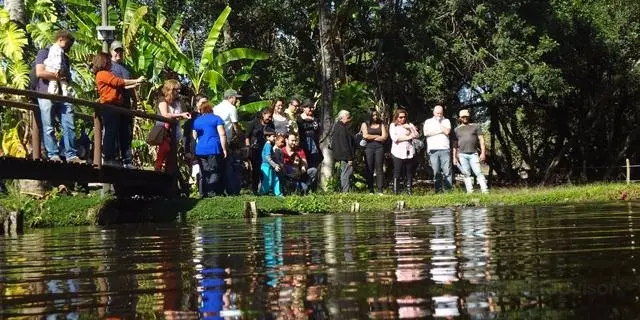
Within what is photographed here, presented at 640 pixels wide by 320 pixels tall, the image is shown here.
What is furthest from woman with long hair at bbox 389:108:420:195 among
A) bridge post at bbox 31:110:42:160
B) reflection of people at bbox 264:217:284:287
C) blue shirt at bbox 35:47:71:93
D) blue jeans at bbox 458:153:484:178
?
reflection of people at bbox 264:217:284:287

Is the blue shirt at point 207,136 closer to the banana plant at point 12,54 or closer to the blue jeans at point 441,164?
the banana plant at point 12,54

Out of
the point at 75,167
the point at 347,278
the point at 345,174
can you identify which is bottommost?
the point at 347,278

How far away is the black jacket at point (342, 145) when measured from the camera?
56.5 feet

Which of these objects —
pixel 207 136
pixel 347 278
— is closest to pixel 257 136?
pixel 207 136

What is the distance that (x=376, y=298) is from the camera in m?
3.23

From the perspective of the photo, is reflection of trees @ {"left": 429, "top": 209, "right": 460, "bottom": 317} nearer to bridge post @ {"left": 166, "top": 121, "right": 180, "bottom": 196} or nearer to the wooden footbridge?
the wooden footbridge

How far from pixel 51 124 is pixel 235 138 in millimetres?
4454

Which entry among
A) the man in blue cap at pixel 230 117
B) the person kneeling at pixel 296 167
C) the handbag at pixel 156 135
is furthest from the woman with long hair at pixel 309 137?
the handbag at pixel 156 135

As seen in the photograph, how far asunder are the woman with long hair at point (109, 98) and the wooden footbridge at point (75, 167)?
0.12m

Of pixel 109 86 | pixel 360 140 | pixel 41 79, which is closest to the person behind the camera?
pixel 41 79

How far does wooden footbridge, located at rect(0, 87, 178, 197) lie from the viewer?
11.5 m

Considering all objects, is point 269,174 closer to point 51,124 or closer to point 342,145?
point 342,145

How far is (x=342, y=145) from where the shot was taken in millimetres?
17281

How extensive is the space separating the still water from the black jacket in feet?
33.4
